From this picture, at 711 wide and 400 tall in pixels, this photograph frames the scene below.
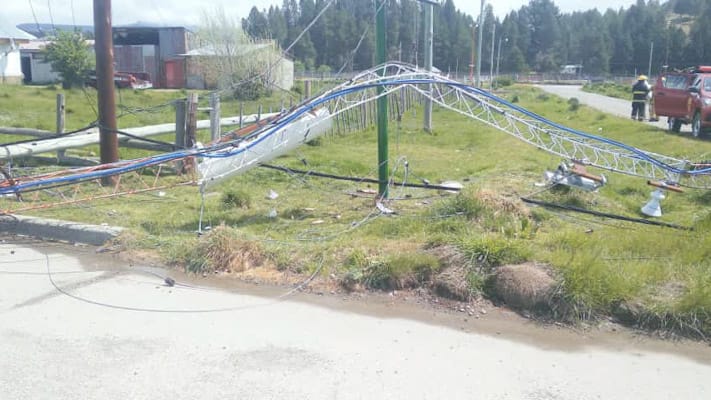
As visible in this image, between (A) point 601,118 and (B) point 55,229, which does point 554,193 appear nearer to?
(B) point 55,229

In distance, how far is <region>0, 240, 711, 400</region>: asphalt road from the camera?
14.0 ft

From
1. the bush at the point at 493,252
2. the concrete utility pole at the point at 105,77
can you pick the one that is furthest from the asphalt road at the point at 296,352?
the concrete utility pole at the point at 105,77

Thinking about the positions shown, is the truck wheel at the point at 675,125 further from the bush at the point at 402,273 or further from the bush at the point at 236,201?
the bush at the point at 402,273

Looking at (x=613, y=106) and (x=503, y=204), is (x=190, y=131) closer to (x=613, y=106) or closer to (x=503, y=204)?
(x=503, y=204)

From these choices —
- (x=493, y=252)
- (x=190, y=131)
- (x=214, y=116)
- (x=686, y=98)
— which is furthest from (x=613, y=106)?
(x=493, y=252)

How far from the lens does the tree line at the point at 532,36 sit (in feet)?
201

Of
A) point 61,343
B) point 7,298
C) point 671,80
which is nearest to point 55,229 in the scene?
point 7,298

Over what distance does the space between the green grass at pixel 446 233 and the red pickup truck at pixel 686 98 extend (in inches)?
315

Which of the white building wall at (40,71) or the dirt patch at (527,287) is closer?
the dirt patch at (527,287)

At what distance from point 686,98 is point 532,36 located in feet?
387

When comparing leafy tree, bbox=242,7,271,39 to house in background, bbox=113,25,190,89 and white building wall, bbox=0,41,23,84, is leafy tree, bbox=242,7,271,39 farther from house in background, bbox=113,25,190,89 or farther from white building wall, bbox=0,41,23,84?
white building wall, bbox=0,41,23,84

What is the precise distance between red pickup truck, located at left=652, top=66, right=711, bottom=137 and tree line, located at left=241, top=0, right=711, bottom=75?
16781 millimetres

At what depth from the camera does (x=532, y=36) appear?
130000 millimetres

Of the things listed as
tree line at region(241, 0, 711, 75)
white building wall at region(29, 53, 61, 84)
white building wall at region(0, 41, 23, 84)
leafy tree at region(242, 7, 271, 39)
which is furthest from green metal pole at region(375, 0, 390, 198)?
white building wall at region(29, 53, 61, 84)
